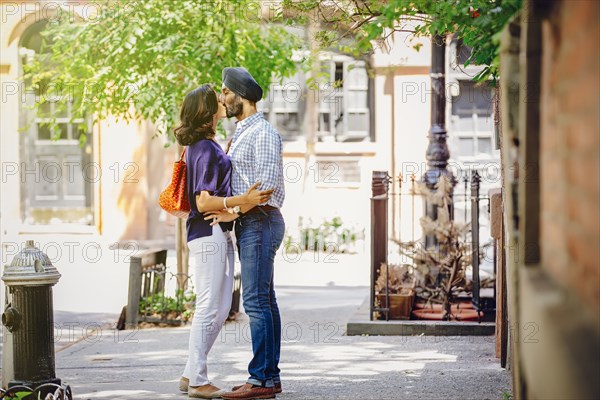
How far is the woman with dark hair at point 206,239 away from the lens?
6.25 m

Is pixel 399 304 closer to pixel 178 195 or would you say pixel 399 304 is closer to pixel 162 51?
pixel 162 51

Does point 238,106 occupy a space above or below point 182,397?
above

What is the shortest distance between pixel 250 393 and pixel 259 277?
0.66 metres

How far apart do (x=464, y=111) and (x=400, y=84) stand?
1.44 m

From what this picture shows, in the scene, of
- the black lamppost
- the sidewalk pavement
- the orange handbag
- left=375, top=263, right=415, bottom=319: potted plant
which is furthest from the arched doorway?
the orange handbag

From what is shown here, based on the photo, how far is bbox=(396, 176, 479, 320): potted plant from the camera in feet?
33.4

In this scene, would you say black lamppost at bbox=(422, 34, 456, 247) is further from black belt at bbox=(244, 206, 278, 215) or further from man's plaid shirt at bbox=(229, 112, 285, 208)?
black belt at bbox=(244, 206, 278, 215)

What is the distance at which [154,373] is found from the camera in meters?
7.75

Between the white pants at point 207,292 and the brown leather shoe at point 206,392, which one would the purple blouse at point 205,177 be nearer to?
the white pants at point 207,292

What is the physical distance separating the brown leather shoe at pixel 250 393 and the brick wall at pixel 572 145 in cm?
379

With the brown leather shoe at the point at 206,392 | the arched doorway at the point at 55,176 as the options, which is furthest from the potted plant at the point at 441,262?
the arched doorway at the point at 55,176

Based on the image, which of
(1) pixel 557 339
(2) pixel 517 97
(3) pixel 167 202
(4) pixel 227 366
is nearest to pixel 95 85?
(4) pixel 227 366

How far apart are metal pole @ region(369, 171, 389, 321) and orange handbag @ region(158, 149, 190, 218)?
3647mm

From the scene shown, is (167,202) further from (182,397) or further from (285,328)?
(285,328)
